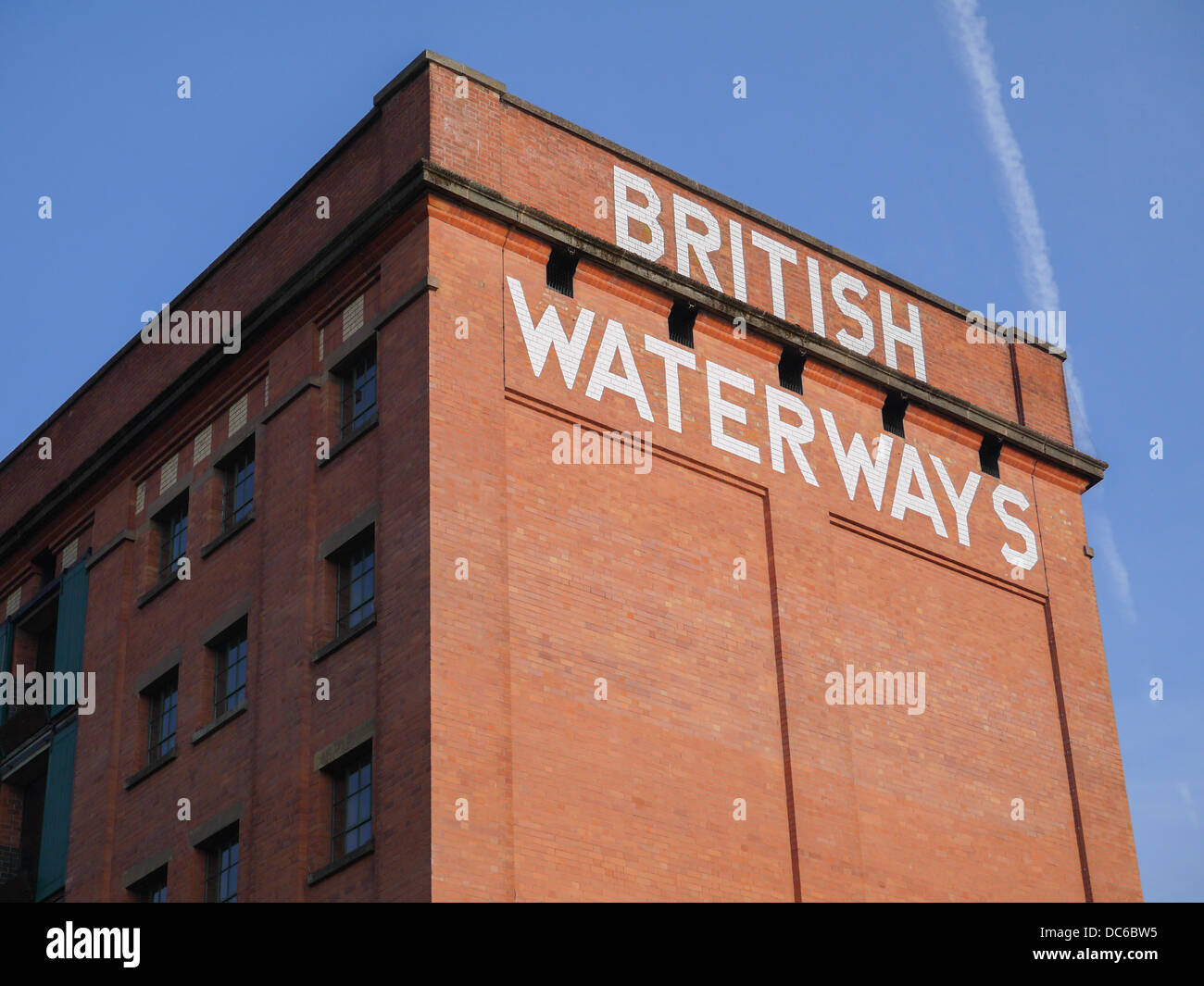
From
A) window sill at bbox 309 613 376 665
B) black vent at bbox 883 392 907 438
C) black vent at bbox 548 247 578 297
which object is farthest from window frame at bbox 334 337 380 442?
Result: black vent at bbox 883 392 907 438

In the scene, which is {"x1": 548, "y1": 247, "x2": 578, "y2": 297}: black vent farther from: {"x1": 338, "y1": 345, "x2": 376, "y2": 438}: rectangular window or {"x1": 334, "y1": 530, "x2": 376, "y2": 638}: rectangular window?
{"x1": 334, "y1": 530, "x2": 376, "y2": 638}: rectangular window

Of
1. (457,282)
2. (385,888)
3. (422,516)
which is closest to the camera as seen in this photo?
(385,888)

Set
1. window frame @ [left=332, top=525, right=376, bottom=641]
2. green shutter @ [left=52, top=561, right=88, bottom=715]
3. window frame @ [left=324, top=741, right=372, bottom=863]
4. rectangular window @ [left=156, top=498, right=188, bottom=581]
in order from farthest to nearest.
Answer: green shutter @ [left=52, top=561, right=88, bottom=715] < rectangular window @ [left=156, top=498, right=188, bottom=581] < window frame @ [left=332, top=525, right=376, bottom=641] < window frame @ [left=324, top=741, right=372, bottom=863]

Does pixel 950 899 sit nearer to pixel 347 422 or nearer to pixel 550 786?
pixel 550 786

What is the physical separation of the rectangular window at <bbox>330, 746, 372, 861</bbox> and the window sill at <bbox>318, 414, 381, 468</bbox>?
206 inches

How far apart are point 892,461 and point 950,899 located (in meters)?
8.25

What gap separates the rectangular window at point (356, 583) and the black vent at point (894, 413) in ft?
36.3

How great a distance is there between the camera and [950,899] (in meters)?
35.2

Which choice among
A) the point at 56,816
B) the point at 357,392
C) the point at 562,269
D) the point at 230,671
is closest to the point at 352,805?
the point at 230,671

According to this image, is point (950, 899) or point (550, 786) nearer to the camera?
point (550, 786)

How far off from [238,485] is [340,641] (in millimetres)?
5947

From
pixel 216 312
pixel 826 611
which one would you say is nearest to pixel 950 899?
pixel 826 611

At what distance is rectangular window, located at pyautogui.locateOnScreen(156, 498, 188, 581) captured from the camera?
38188mm
